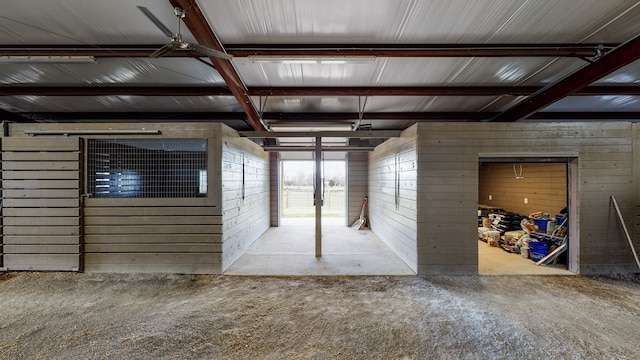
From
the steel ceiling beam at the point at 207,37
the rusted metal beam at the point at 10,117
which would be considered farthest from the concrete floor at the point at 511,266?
the rusted metal beam at the point at 10,117

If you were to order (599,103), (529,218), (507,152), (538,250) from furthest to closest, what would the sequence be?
(529,218) < (599,103) < (538,250) < (507,152)

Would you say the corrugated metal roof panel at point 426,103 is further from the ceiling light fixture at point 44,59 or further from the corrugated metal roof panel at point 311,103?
the ceiling light fixture at point 44,59

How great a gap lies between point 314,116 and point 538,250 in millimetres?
4802

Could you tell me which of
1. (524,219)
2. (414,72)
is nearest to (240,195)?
(414,72)

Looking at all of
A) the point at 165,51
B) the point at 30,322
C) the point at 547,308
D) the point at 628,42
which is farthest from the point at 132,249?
the point at 628,42

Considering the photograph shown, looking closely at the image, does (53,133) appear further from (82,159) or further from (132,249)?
(132,249)

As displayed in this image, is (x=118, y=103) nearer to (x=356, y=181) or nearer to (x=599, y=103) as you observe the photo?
(x=356, y=181)

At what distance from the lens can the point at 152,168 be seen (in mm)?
3914

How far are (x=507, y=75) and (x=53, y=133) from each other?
689cm

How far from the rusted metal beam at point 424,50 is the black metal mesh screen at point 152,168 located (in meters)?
1.85

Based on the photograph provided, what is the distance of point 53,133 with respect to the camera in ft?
12.7

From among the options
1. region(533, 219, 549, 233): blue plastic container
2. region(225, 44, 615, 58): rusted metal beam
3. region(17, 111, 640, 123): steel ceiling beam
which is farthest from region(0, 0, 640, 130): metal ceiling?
region(533, 219, 549, 233): blue plastic container

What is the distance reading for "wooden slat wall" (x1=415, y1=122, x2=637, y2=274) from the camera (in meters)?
3.85

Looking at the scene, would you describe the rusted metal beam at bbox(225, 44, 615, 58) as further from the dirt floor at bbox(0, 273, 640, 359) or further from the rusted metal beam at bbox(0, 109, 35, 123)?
the rusted metal beam at bbox(0, 109, 35, 123)
